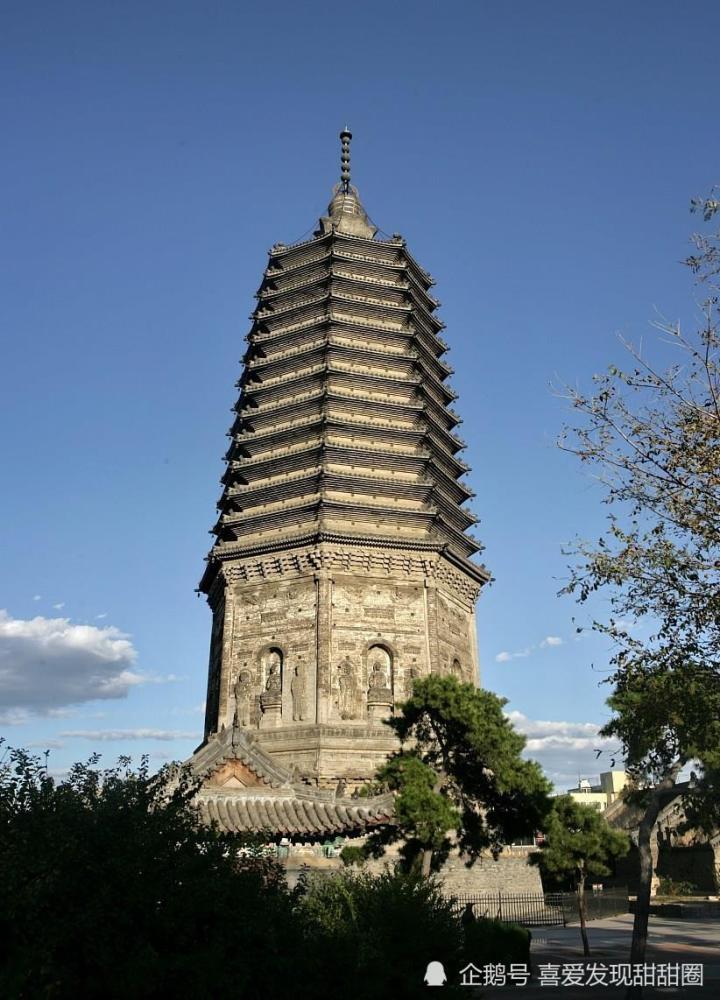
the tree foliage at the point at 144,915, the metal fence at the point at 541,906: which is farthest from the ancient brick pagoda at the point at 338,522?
the tree foliage at the point at 144,915

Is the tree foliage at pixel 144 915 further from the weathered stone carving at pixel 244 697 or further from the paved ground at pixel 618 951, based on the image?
the weathered stone carving at pixel 244 697

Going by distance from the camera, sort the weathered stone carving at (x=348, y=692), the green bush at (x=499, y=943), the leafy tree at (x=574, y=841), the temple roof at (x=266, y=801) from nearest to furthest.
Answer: the green bush at (x=499, y=943), the temple roof at (x=266, y=801), the leafy tree at (x=574, y=841), the weathered stone carving at (x=348, y=692)

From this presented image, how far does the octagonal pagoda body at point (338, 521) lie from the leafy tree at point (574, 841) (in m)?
5.52

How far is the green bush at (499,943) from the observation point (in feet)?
46.0

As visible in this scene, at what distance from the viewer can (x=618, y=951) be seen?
21.3 metres

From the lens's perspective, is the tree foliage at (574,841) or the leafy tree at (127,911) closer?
the leafy tree at (127,911)

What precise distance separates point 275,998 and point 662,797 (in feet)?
37.1

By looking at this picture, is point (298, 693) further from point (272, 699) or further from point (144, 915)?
point (144, 915)

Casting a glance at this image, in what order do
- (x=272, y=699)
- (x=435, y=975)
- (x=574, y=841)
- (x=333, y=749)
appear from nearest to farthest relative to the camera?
(x=435, y=975) < (x=574, y=841) < (x=333, y=749) < (x=272, y=699)

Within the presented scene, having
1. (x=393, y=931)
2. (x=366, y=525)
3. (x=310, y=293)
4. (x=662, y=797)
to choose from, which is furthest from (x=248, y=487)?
(x=393, y=931)

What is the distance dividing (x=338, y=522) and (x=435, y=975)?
814 inches

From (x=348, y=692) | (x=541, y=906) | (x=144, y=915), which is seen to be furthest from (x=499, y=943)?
(x=541, y=906)

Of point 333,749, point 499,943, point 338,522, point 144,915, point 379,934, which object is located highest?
point 338,522

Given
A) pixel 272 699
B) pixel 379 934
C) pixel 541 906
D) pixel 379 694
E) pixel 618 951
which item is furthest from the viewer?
pixel 541 906
